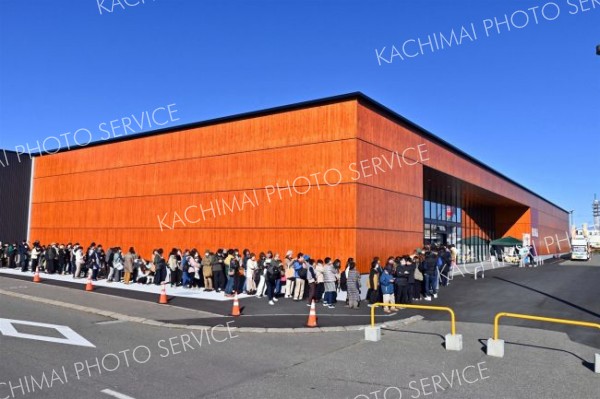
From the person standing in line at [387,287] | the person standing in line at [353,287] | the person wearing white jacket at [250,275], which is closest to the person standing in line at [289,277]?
the person wearing white jacket at [250,275]

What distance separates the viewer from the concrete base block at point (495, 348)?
29.8 ft

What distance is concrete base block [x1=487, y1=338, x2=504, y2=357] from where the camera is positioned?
9.09m

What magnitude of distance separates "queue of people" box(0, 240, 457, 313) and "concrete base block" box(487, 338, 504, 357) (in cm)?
513

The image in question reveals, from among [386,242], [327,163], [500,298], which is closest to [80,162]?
[327,163]

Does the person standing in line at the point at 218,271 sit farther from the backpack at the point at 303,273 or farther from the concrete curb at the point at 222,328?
the concrete curb at the point at 222,328

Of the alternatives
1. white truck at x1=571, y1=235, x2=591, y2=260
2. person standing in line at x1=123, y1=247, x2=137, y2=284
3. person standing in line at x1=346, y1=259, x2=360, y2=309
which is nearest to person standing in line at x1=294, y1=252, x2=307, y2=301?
person standing in line at x1=346, y1=259, x2=360, y2=309

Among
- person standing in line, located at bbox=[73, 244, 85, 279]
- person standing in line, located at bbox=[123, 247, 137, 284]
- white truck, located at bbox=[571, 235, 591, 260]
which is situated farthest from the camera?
white truck, located at bbox=[571, 235, 591, 260]

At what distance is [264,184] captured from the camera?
21062mm

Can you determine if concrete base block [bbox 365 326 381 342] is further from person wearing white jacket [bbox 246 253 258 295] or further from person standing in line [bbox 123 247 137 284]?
person standing in line [bbox 123 247 137 284]

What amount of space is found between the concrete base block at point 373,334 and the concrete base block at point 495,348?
235cm

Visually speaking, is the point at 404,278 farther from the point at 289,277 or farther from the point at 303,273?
the point at 289,277

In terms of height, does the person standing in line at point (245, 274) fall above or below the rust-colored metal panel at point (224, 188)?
below

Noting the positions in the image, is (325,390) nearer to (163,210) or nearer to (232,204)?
(232,204)

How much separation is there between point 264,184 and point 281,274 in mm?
5198
